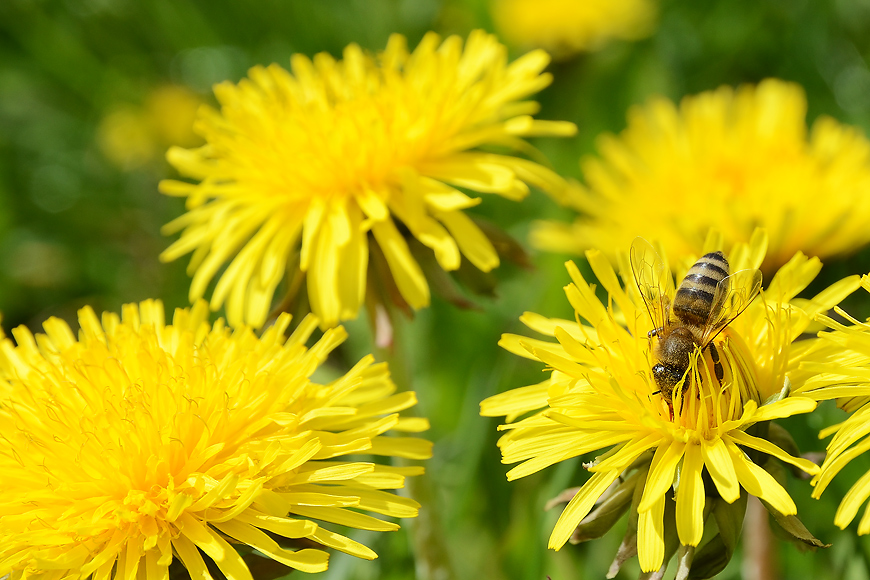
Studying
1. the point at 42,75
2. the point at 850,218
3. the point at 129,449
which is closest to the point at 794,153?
the point at 850,218

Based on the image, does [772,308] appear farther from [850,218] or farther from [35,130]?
[35,130]

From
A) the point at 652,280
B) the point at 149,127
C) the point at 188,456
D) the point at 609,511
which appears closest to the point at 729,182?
the point at 652,280

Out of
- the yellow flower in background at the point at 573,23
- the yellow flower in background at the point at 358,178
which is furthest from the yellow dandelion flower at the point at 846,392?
the yellow flower in background at the point at 573,23

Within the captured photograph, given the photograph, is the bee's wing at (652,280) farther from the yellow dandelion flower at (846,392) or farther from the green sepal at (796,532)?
the green sepal at (796,532)

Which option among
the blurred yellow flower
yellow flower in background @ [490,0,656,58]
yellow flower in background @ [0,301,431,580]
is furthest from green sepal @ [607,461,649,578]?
the blurred yellow flower

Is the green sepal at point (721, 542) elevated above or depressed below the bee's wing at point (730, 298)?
below

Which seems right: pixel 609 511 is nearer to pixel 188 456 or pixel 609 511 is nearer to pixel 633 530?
pixel 633 530

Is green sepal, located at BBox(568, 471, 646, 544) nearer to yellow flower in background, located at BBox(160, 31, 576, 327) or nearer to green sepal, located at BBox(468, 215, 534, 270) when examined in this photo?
yellow flower in background, located at BBox(160, 31, 576, 327)
